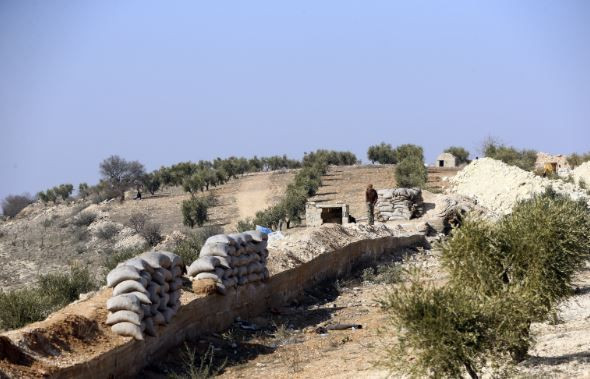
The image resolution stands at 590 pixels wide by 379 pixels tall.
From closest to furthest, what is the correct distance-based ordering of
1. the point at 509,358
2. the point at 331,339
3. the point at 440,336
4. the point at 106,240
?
the point at 440,336
the point at 509,358
the point at 331,339
the point at 106,240

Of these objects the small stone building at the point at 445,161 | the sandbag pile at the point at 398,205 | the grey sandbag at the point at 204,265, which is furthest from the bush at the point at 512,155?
the grey sandbag at the point at 204,265

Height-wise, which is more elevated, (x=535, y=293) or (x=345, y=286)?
(x=535, y=293)

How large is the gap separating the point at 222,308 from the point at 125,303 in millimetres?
3415

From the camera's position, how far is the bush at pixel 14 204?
6788cm

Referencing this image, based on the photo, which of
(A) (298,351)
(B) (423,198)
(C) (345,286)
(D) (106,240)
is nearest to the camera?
(A) (298,351)

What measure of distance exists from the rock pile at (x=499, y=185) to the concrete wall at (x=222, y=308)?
520 inches

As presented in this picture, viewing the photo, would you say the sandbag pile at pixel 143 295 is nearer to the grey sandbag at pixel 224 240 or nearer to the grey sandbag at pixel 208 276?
the grey sandbag at pixel 208 276

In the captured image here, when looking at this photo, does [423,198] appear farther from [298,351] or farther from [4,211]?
[4,211]

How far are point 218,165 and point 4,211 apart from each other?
58.9 feet

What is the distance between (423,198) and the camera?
3216 centimetres

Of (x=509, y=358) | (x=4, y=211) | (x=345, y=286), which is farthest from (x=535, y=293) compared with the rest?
(x=4, y=211)

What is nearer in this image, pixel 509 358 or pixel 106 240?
pixel 509 358

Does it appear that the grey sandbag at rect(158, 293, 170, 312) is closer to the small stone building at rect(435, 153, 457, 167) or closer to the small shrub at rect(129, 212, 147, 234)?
the small shrub at rect(129, 212, 147, 234)

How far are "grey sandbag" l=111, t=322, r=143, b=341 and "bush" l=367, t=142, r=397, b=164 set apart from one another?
190 ft
